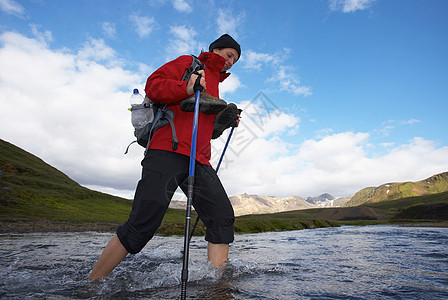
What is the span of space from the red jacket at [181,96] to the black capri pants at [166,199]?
0.18 m

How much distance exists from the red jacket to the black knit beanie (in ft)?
1.26

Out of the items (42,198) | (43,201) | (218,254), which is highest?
(42,198)

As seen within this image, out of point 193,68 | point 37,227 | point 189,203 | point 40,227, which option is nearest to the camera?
point 189,203

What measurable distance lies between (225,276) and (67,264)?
12.3 ft

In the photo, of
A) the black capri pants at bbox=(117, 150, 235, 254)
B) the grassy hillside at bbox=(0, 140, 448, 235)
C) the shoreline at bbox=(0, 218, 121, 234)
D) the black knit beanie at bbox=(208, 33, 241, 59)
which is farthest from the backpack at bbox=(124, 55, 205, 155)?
the shoreline at bbox=(0, 218, 121, 234)

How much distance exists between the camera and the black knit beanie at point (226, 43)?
16.3ft

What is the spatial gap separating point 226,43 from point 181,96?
162 centimetres

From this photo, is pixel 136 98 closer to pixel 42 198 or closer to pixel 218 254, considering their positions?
pixel 218 254

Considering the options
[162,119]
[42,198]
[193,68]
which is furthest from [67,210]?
[193,68]

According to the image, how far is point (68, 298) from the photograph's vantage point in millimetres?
3225

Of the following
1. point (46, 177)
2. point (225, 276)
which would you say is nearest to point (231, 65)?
point (225, 276)

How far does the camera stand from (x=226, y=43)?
196 inches

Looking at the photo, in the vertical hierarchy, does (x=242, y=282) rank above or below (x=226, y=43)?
below

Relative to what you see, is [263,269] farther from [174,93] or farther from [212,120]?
[174,93]
